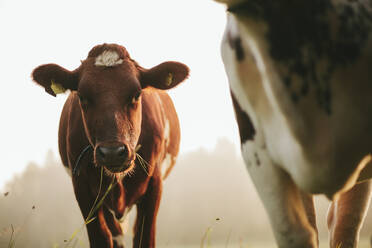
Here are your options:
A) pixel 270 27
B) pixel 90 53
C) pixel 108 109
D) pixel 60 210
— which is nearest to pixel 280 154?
pixel 270 27

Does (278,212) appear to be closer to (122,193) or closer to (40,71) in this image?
(122,193)

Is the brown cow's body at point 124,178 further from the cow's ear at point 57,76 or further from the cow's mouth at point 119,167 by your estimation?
the cow's mouth at point 119,167

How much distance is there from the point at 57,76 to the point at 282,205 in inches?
115

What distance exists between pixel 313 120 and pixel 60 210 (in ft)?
272

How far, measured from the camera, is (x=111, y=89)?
376 centimetres

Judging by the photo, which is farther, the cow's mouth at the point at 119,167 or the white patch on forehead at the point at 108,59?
the white patch on forehead at the point at 108,59

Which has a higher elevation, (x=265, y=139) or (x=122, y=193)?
(x=265, y=139)

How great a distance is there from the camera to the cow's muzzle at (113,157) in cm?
335

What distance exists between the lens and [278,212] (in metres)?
1.86

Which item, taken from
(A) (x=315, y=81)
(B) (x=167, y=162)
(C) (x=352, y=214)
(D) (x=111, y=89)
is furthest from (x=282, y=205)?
(B) (x=167, y=162)

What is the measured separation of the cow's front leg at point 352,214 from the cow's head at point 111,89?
152 cm

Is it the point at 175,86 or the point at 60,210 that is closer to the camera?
the point at 175,86

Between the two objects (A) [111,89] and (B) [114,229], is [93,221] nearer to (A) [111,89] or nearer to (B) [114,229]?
(B) [114,229]

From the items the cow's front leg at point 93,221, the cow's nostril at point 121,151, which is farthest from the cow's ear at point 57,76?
the cow's nostril at point 121,151
